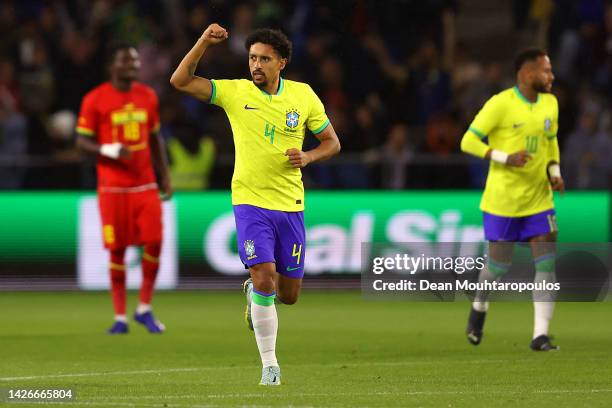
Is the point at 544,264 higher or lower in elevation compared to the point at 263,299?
lower

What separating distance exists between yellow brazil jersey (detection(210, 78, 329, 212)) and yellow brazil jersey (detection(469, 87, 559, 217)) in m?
3.24

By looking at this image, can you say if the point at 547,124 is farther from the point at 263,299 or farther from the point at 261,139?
the point at 263,299

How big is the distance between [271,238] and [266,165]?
0.51 meters

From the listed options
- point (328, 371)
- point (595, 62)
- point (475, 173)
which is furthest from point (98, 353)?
point (595, 62)

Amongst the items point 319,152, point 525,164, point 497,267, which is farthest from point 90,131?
point 319,152

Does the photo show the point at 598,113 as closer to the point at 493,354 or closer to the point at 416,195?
the point at 416,195

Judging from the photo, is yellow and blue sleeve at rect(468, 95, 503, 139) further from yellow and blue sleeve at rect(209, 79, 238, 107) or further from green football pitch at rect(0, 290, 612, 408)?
yellow and blue sleeve at rect(209, 79, 238, 107)

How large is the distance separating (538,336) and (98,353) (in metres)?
3.74

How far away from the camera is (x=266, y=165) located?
10523 mm

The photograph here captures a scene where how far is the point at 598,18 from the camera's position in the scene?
76.9ft

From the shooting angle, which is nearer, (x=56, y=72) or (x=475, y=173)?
(x=475, y=173)

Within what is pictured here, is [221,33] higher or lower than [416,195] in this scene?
higher

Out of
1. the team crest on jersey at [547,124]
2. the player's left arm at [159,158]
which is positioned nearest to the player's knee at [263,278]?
the team crest on jersey at [547,124]

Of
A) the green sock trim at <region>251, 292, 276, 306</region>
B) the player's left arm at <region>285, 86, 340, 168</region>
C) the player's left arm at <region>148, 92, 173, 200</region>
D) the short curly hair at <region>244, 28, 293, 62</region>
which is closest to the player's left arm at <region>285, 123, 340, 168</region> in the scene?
the player's left arm at <region>285, 86, 340, 168</region>
